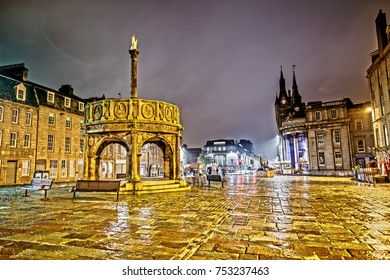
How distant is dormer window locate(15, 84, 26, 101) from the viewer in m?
25.4

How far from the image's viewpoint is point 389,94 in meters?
24.8

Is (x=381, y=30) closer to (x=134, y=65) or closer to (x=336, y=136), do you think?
(x=336, y=136)

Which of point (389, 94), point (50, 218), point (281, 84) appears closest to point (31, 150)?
point (50, 218)

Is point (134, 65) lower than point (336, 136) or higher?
higher

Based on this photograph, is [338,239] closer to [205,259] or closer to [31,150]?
[205,259]

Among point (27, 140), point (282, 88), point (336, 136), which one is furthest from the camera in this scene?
point (282, 88)

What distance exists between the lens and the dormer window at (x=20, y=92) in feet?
83.2

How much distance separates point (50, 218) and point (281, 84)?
9097cm

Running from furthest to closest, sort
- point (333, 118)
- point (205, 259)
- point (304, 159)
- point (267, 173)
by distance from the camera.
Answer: point (304, 159) → point (333, 118) → point (267, 173) → point (205, 259)

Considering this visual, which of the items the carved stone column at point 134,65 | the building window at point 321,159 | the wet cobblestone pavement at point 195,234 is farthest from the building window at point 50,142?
the building window at point 321,159

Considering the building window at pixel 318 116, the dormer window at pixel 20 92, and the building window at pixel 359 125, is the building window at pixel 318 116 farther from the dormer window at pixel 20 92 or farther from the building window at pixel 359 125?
the dormer window at pixel 20 92

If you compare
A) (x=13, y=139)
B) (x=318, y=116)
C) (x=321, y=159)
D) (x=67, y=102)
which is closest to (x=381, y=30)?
(x=318, y=116)

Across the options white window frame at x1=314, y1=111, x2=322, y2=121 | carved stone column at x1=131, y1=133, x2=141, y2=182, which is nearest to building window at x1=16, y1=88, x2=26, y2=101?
carved stone column at x1=131, y1=133, x2=141, y2=182

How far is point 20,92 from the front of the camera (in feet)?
84.4
